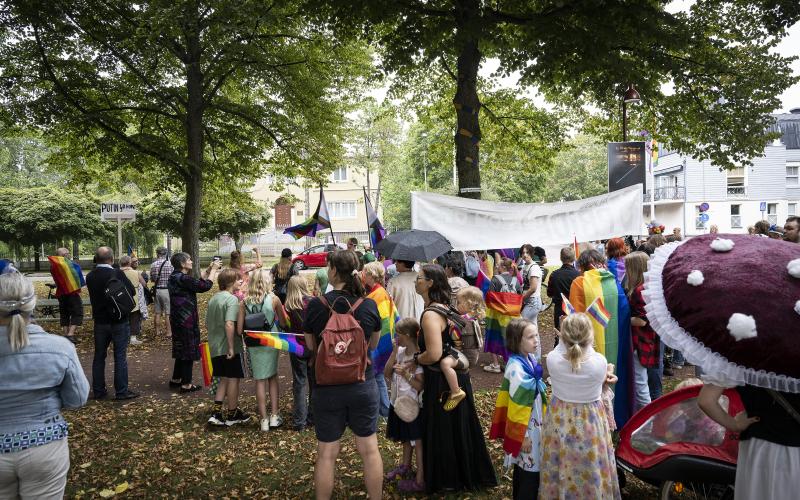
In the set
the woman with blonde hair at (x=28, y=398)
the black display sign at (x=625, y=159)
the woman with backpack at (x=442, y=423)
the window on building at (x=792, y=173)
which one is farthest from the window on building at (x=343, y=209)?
the woman with blonde hair at (x=28, y=398)

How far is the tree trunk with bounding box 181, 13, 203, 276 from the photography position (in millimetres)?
14438

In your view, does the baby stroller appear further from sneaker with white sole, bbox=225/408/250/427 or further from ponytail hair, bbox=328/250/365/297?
sneaker with white sole, bbox=225/408/250/427

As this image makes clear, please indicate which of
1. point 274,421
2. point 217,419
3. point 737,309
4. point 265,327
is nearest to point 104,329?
point 217,419

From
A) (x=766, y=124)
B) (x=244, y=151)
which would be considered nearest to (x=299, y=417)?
(x=766, y=124)

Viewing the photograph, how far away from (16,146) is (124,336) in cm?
5893

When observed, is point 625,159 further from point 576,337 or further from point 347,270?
point 347,270

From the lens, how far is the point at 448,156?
701 inches

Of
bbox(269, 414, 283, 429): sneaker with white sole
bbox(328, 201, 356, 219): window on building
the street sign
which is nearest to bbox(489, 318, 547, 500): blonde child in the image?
bbox(269, 414, 283, 429): sneaker with white sole

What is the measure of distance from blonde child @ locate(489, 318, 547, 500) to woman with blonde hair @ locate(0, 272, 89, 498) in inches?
111

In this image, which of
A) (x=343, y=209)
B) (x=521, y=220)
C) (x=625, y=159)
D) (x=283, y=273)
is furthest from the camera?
(x=343, y=209)

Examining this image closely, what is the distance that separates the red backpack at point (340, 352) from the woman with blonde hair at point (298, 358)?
1.98 m

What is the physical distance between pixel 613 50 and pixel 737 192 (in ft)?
132

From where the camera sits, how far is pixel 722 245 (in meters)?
2.47

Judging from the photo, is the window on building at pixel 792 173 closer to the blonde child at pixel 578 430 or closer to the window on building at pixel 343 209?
the window on building at pixel 343 209
